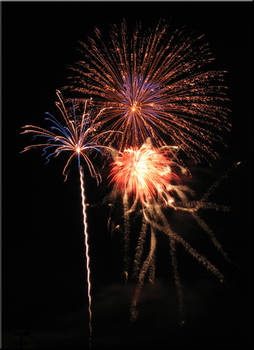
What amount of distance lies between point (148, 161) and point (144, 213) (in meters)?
1.64

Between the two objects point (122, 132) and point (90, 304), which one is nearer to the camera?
point (122, 132)

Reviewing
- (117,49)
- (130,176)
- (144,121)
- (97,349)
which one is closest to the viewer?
(117,49)

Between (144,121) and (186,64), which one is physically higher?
(186,64)

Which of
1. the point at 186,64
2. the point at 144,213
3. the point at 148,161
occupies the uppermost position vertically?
the point at 186,64

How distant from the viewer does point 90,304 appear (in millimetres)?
9875

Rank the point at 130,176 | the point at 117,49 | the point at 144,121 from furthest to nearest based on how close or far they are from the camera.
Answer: the point at 130,176 < the point at 144,121 < the point at 117,49

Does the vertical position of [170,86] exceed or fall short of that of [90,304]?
it exceeds it

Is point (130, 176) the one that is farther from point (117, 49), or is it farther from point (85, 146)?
point (117, 49)

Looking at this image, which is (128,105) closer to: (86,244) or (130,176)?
(130,176)

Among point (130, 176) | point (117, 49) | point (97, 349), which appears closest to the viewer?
point (117, 49)

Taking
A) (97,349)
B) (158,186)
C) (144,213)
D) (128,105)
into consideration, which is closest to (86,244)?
(144,213)

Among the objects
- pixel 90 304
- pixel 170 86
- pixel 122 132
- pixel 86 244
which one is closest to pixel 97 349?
pixel 90 304

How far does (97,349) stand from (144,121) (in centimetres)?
1285

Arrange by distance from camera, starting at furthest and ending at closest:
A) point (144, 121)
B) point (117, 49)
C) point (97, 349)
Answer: point (97, 349) < point (144, 121) < point (117, 49)
